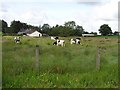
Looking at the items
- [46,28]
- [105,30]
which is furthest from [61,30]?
[46,28]

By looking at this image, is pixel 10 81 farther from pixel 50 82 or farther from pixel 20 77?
pixel 50 82

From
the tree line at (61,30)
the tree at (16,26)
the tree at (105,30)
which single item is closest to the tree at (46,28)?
the tree line at (61,30)

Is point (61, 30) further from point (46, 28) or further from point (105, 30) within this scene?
point (46, 28)

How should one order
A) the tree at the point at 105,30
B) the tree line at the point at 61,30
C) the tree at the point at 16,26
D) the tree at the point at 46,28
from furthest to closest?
the tree at the point at 16,26, the tree at the point at 46,28, the tree at the point at 105,30, the tree line at the point at 61,30

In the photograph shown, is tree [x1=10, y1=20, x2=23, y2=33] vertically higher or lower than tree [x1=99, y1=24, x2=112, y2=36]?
higher

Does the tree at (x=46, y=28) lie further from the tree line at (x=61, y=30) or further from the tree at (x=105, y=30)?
the tree at (x=105, y=30)

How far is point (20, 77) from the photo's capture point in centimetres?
1041

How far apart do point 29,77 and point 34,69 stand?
55.8 inches

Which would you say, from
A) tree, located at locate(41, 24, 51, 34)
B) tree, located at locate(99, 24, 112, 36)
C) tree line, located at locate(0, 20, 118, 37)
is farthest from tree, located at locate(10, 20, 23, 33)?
tree, located at locate(99, 24, 112, 36)

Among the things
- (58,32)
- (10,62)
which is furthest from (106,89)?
(58,32)

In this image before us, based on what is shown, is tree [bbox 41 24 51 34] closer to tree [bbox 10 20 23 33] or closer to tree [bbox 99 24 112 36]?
tree [bbox 10 20 23 33]

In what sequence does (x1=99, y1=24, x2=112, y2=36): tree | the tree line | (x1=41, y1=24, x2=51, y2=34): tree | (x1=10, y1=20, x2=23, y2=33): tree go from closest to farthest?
the tree line, (x1=99, y1=24, x2=112, y2=36): tree, (x1=41, y1=24, x2=51, y2=34): tree, (x1=10, y1=20, x2=23, y2=33): tree

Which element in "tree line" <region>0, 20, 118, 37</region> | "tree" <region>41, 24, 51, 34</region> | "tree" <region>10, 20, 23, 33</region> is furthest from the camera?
"tree" <region>10, 20, 23, 33</region>

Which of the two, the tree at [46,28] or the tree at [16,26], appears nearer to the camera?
the tree at [46,28]
